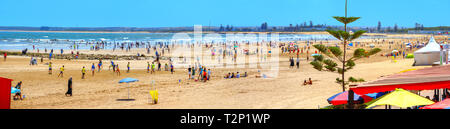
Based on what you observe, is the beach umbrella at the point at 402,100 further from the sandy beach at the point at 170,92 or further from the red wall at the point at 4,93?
the red wall at the point at 4,93

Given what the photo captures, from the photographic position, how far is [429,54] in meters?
21.0

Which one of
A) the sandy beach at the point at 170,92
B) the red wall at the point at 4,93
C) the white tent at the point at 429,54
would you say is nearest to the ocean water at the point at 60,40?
the sandy beach at the point at 170,92

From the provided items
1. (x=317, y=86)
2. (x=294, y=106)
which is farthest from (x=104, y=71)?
(x=294, y=106)

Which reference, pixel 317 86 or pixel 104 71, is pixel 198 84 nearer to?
pixel 317 86

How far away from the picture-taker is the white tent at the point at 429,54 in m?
20.8

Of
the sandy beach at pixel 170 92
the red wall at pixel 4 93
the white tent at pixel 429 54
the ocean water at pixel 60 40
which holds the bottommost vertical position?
the sandy beach at pixel 170 92

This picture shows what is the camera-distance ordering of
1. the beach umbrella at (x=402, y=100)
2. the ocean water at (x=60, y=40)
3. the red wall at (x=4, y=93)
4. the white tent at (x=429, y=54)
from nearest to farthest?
1. the beach umbrella at (x=402, y=100)
2. the red wall at (x=4, y=93)
3. the white tent at (x=429, y=54)
4. the ocean water at (x=60, y=40)

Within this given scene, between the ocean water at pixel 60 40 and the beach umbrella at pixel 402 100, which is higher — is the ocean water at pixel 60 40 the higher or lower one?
the higher one

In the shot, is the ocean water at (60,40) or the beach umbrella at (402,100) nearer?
the beach umbrella at (402,100)

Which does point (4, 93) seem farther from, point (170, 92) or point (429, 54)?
point (429, 54)
